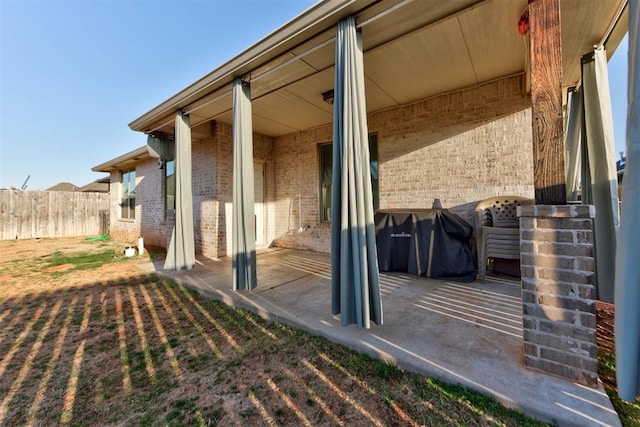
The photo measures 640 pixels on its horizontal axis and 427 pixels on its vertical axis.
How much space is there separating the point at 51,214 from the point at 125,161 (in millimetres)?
5482

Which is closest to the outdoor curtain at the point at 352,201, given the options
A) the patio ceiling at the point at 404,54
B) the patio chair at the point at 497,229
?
the patio ceiling at the point at 404,54

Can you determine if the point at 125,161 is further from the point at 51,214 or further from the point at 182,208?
the point at 182,208

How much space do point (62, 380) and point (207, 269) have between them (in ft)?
9.47

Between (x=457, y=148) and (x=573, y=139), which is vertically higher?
(x=457, y=148)

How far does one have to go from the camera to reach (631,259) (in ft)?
3.72

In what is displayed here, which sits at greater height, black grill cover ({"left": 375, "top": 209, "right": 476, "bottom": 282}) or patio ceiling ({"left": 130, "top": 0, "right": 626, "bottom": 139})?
patio ceiling ({"left": 130, "top": 0, "right": 626, "bottom": 139})

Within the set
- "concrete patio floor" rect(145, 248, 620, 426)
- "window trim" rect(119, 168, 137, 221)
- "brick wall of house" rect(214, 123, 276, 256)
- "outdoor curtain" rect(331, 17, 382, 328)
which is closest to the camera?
"concrete patio floor" rect(145, 248, 620, 426)

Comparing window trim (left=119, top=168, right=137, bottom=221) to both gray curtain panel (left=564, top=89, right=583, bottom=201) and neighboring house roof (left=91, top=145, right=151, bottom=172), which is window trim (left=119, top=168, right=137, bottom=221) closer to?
neighboring house roof (left=91, top=145, right=151, bottom=172)

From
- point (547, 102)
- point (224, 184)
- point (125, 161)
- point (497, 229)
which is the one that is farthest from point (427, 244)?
point (125, 161)

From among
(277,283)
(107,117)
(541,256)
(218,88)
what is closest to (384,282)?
(277,283)

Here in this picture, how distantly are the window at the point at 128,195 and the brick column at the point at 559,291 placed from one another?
10.7 meters

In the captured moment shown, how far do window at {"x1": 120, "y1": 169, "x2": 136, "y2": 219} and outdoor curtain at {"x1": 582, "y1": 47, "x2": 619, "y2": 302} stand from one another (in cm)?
1139

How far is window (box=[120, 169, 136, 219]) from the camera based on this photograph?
29.4 feet

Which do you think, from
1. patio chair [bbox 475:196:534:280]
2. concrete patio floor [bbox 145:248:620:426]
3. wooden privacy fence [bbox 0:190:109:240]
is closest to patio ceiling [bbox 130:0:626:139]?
patio chair [bbox 475:196:534:280]
